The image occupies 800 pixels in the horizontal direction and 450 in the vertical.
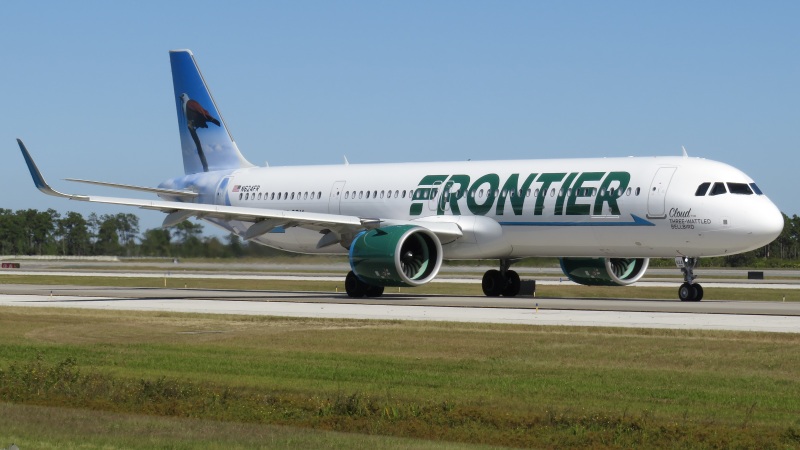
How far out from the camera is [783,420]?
13094 mm

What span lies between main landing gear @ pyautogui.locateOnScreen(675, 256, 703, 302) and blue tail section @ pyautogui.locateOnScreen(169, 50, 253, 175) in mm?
19259

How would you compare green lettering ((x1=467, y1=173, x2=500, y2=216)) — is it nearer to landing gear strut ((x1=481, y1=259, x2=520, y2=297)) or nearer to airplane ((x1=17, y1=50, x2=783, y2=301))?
airplane ((x1=17, y1=50, x2=783, y2=301))

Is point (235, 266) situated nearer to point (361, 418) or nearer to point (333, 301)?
point (333, 301)

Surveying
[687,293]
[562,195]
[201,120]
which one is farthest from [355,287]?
[201,120]

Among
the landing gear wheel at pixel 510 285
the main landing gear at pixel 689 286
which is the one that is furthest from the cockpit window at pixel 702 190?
the landing gear wheel at pixel 510 285

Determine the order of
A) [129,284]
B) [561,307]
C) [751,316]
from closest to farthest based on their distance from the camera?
[751,316] → [561,307] → [129,284]

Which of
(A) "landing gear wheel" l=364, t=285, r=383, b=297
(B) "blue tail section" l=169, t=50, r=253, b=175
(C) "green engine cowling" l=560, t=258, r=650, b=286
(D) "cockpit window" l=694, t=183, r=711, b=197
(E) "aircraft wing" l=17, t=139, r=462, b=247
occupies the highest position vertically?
(B) "blue tail section" l=169, t=50, r=253, b=175

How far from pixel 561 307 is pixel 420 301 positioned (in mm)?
5096

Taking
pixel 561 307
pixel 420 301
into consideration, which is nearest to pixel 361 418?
pixel 561 307

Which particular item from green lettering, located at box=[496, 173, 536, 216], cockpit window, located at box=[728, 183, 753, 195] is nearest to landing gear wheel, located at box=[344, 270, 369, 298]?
green lettering, located at box=[496, 173, 536, 216]

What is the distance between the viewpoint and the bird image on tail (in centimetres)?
4728

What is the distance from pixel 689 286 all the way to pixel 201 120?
21.4 meters

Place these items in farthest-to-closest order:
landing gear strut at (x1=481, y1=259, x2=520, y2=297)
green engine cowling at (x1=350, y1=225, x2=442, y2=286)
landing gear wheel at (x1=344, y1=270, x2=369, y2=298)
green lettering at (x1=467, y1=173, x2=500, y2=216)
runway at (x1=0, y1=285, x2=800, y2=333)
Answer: landing gear strut at (x1=481, y1=259, x2=520, y2=297) < landing gear wheel at (x1=344, y1=270, x2=369, y2=298) < green lettering at (x1=467, y1=173, x2=500, y2=216) < green engine cowling at (x1=350, y1=225, x2=442, y2=286) < runway at (x1=0, y1=285, x2=800, y2=333)

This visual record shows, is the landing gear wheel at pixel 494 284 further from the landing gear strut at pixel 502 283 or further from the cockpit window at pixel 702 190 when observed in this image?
the cockpit window at pixel 702 190
